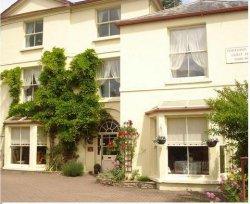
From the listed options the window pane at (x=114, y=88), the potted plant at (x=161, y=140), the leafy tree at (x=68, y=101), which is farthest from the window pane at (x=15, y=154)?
the potted plant at (x=161, y=140)

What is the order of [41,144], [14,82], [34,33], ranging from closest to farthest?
[41,144]
[14,82]
[34,33]

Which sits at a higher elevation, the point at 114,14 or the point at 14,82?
the point at 114,14

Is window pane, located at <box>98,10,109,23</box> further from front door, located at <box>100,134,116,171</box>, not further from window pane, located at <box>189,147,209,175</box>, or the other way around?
window pane, located at <box>189,147,209,175</box>

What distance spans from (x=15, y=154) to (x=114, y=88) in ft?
22.3

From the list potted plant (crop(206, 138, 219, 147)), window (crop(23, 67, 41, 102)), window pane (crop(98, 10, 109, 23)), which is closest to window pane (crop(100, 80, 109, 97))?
window pane (crop(98, 10, 109, 23))

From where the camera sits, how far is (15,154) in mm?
20391

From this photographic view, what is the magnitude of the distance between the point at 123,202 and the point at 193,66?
7019 mm

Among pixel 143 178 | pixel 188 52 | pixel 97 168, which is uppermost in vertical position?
pixel 188 52

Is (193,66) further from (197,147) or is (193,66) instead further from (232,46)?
(197,147)

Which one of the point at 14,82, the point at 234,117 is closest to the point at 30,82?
the point at 14,82

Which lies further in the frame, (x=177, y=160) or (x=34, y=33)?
(x=34, y=33)

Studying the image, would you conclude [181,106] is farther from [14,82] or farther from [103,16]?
[14,82]

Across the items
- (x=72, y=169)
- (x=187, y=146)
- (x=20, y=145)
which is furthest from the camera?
(x=20, y=145)

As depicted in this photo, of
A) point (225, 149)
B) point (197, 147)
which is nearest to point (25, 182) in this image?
point (197, 147)
